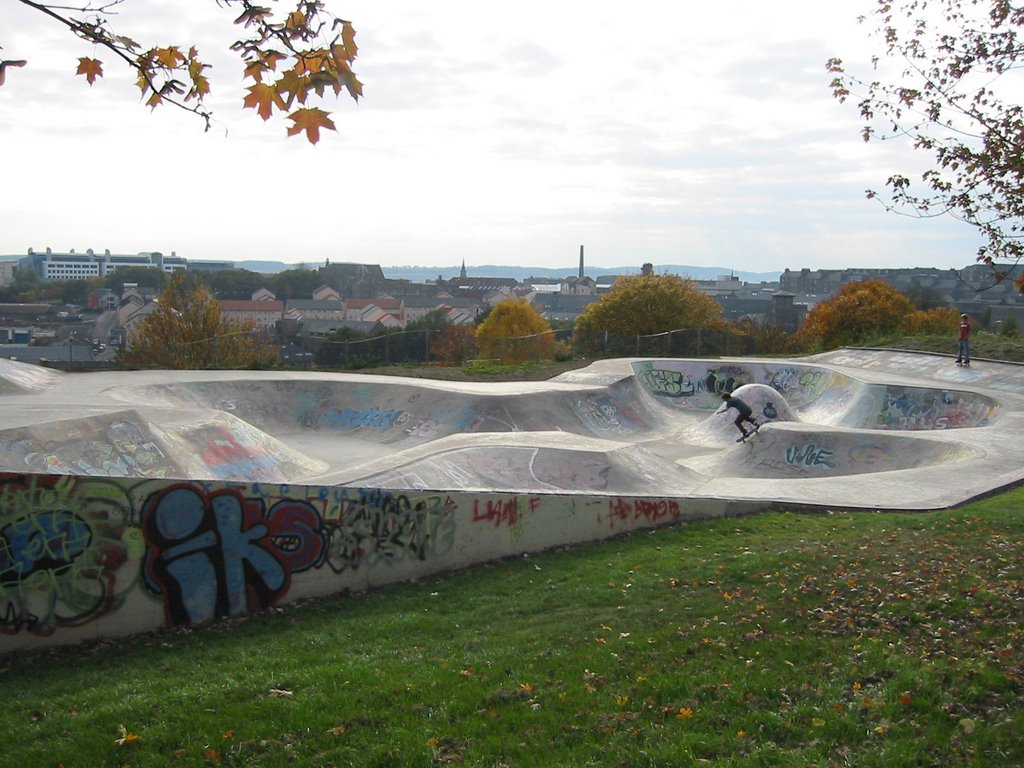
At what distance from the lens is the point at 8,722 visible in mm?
6500

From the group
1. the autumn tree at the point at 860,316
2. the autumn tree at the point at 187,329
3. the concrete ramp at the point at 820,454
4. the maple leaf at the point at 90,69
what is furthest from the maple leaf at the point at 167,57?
the autumn tree at the point at 860,316

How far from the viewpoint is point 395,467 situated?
582 inches

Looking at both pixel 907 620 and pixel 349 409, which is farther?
pixel 349 409

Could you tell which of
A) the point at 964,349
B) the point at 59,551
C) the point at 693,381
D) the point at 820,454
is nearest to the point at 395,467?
the point at 59,551

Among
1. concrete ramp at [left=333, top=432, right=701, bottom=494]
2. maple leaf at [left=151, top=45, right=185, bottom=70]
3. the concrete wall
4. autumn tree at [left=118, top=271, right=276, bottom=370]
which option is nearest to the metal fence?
autumn tree at [left=118, top=271, right=276, bottom=370]

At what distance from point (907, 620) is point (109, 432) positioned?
45.0 feet

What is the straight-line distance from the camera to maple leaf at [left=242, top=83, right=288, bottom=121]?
555 cm

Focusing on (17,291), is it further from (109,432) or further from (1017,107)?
(1017,107)

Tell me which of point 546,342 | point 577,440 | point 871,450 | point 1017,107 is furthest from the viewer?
point 546,342

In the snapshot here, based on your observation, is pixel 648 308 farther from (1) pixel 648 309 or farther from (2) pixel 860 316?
(2) pixel 860 316

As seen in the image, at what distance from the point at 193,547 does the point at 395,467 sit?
526cm

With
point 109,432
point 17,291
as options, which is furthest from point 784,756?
point 17,291

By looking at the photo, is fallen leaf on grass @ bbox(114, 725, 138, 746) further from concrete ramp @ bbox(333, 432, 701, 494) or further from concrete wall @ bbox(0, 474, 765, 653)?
concrete ramp @ bbox(333, 432, 701, 494)

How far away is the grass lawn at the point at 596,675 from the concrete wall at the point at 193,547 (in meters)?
0.33
